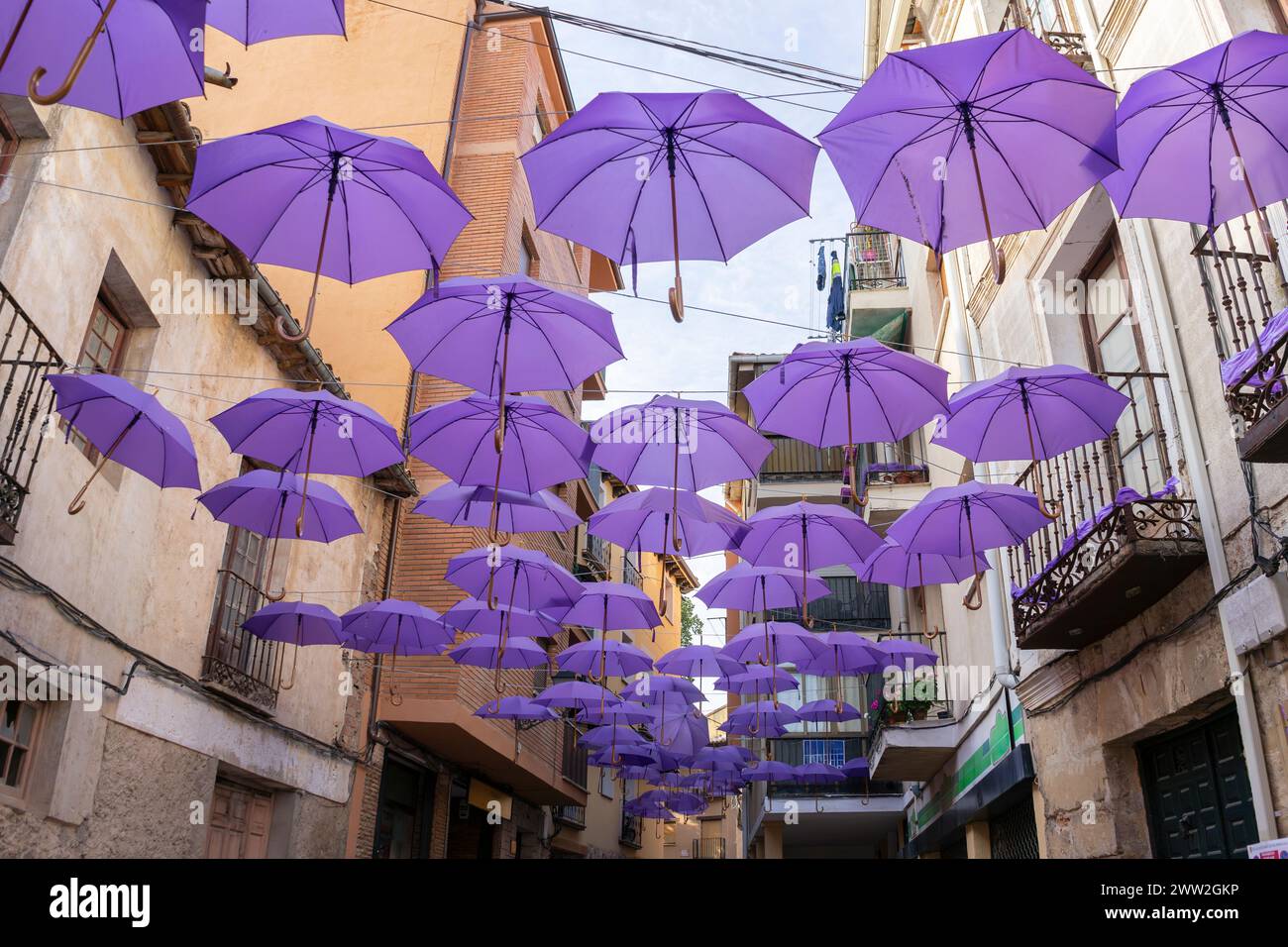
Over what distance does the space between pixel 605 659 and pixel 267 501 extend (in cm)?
594

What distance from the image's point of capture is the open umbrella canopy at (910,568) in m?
9.72

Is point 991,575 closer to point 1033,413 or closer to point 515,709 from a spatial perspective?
point 1033,413

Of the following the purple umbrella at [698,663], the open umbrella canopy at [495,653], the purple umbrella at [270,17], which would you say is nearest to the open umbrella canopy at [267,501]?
the open umbrella canopy at [495,653]

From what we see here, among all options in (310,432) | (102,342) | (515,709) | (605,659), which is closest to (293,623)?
(310,432)

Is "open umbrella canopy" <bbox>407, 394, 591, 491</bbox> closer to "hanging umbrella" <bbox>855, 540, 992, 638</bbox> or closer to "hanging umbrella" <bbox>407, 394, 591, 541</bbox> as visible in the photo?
"hanging umbrella" <bbox>407, 394, 591, 541</bbox>

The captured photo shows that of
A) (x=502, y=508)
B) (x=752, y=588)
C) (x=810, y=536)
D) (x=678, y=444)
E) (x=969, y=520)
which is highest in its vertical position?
(x=678, y=444)

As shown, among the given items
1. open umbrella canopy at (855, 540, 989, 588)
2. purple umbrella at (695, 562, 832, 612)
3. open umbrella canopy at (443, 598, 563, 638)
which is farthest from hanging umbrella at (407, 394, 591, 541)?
open umbrella canopy at (855, 540, 989, 588)

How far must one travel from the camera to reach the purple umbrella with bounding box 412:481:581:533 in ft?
30.3

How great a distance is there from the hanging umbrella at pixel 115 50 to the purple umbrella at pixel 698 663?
1001 centimetres

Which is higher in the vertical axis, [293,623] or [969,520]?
[969,520]

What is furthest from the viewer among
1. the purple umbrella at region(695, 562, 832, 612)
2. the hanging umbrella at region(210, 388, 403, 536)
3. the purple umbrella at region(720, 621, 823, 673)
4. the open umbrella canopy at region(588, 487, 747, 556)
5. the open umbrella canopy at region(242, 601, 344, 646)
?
the purple umbrella at region(720, 621, 823, 673)

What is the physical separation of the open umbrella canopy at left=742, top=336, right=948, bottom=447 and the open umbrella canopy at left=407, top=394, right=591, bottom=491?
1729mm

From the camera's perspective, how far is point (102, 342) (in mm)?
8688

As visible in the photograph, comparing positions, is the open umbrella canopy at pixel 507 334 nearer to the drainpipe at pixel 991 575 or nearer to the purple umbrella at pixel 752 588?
the purple umbrella at pixel 752 588
